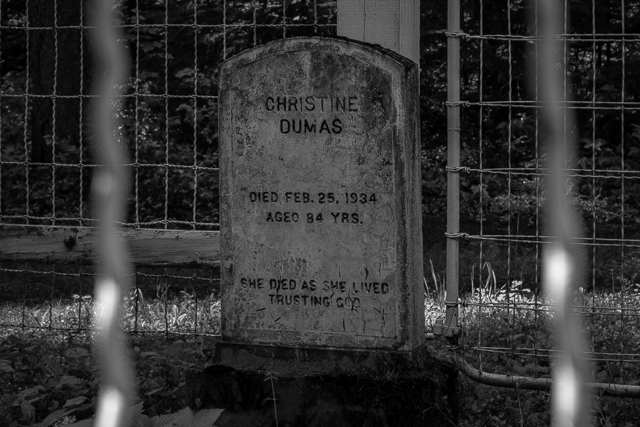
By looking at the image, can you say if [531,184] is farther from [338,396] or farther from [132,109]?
[338,396]

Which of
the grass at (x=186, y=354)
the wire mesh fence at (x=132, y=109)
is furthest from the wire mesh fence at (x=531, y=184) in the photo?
the wire mesh fence at (x=132, y=109)

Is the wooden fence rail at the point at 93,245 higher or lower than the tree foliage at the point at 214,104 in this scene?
lower

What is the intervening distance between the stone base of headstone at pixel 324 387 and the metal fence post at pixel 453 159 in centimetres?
113

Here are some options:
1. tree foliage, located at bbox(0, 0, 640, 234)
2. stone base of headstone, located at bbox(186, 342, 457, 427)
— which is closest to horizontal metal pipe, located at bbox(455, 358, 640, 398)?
stone base of headstone, located at bbox(186, 342, 457, 427)

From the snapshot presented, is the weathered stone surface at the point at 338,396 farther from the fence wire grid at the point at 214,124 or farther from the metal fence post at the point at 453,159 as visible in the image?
the fence wire grid at the point at 214,124

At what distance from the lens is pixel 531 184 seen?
11070 mm

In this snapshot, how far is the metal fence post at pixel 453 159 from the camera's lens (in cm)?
472

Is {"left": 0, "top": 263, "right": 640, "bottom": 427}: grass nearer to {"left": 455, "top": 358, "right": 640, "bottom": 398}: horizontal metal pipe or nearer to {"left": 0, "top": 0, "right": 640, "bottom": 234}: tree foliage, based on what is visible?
{"left": 455, "top": 358, "right": 640, "bottom": 398}: horizontal metal pipe

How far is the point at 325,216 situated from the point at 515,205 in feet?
25.1

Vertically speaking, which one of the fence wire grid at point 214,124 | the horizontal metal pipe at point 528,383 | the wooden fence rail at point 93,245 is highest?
the fence wire grid at point 214,124

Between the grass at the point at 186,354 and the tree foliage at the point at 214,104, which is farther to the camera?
the tree foliage at the point at 214,104

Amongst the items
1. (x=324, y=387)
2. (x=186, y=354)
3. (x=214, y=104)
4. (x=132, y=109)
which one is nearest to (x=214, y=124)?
(x=214, y=104)

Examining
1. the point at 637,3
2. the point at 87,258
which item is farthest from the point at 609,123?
Result: the point at 87,258

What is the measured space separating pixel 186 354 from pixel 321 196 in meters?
1.52
